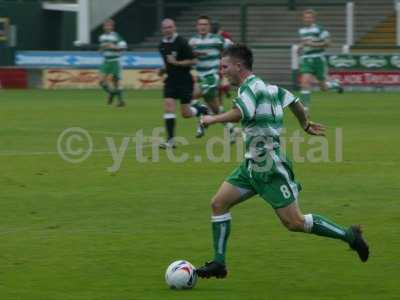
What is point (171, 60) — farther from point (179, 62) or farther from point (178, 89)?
point (178, 89)

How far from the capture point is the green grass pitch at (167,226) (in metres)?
9.61

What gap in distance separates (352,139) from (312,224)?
12.9 metres

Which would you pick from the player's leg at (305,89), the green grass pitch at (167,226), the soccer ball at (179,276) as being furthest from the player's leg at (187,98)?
the soccer ball at (179,276)

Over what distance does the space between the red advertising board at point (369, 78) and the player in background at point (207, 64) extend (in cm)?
1602

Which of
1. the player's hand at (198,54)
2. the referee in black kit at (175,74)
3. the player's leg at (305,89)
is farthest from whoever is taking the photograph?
the player's leg at (305,89)

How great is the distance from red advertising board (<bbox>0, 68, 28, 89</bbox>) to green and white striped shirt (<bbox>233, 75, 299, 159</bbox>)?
33607mm

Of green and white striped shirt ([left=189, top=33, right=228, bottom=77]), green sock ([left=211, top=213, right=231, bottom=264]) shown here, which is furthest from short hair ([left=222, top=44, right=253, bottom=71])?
green and white striped shirt ([left=189, top=33, right=228, bottom=77])

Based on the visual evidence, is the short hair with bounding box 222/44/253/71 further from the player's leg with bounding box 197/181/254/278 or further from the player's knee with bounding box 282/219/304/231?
the player's knee with bounding box 282/219/304/231

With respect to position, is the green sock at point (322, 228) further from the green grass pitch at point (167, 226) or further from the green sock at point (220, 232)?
the green sock at point (220, 232)

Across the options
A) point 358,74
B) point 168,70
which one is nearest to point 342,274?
point 168,70

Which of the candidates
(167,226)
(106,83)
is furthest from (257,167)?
(106,83)

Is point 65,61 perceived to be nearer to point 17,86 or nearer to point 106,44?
point 17,86

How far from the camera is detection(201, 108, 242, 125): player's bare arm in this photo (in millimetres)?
9117

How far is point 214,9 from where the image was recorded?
49875 mm
